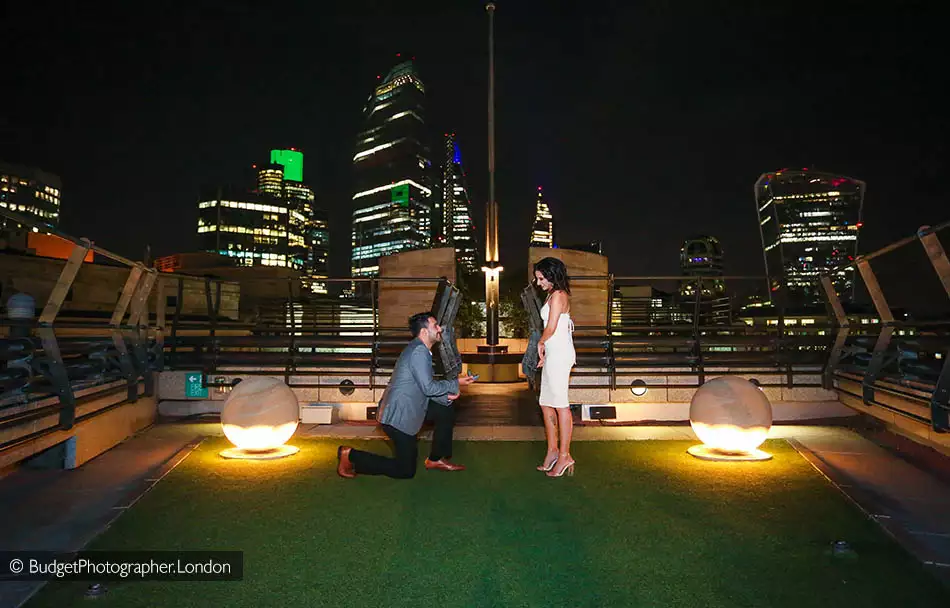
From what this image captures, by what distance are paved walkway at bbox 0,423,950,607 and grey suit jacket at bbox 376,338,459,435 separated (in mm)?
2182

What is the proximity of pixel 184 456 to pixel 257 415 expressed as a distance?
928mm

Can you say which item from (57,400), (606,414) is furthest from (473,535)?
(606,414)

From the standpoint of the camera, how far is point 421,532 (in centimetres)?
437

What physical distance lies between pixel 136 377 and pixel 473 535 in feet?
18.9

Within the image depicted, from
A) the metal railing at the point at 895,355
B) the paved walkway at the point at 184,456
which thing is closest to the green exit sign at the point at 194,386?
the paved walkway at the point at 184,456

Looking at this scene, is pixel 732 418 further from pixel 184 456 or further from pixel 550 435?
pixel 184 456

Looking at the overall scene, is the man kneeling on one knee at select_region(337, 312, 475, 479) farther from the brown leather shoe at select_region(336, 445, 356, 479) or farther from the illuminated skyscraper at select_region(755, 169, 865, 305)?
the illuminated skyscraper at select_region(755, 169, 865, 305)

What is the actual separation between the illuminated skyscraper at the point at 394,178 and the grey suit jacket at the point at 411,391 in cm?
17590

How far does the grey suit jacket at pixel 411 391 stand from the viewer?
565 centimetres

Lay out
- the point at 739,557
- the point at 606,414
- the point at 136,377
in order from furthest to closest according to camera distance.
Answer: the point at 606,414 < the point at 136,377 < the point at 739,557

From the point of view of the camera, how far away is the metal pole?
72.7ft

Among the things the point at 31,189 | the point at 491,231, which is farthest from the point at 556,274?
the point at 31,189

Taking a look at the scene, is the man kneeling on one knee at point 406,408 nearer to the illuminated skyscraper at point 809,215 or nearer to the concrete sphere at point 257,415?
the concrete sphere at point 257,415

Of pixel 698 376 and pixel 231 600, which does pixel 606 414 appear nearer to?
pixel 698 376
